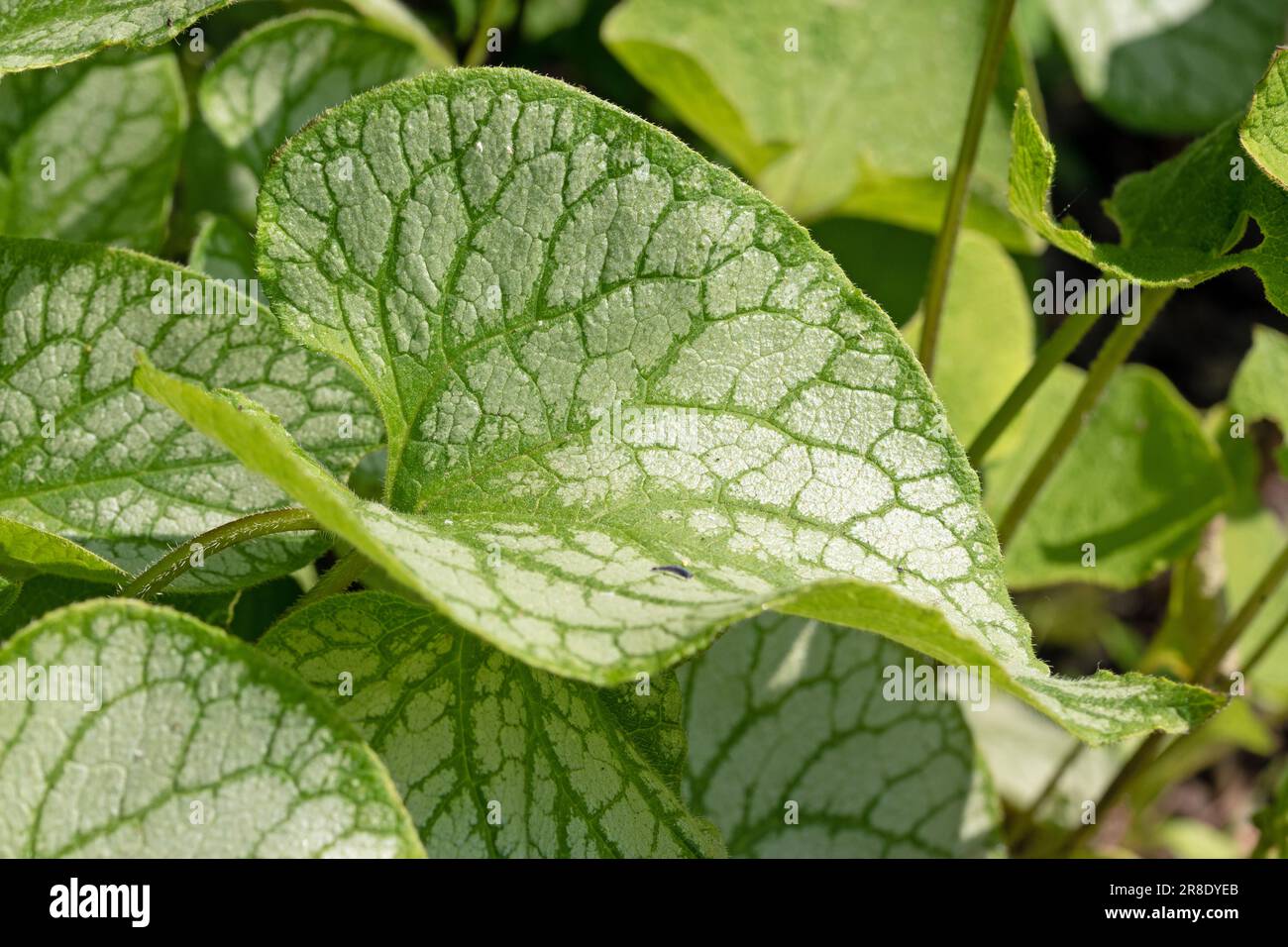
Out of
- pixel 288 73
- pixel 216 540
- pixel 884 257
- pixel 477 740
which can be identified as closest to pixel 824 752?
pixel 477 740

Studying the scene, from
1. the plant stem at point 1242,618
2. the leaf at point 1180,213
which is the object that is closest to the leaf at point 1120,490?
the plant stem at point 1242,618

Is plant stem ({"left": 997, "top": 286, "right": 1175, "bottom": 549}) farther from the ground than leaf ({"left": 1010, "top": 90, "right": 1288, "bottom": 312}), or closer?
closer

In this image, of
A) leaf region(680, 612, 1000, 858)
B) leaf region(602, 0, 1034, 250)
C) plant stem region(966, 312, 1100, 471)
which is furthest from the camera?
leaf region(602, 0, 1034, 250)

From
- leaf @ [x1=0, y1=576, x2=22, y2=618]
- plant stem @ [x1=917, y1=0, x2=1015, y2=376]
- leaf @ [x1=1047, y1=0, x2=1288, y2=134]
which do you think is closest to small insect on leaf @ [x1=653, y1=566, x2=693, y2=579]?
leaf @ [x1=0, y1=576, x2=22, y2=618]

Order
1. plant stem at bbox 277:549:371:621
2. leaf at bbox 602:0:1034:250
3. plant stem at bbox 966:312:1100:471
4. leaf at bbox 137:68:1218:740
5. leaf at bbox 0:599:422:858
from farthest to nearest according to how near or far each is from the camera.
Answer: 1. leaf at bbox 602:0:1034:250
2. plant stem at bbox 966:312:1100:471
3. plant stem at bbox 277:549:371:621
4. leaf at bbox 137:68:1218:740
5. leaf at bbox 0:599:422:858

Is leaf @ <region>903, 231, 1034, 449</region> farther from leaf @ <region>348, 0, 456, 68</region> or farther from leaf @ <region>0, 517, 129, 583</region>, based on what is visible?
leaf @ <region>0, 517, 129, 583</region>

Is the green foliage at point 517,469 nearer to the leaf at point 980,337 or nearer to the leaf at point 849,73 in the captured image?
the leaf at point 980,337

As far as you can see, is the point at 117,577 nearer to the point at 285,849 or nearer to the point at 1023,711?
the point at 285,849
